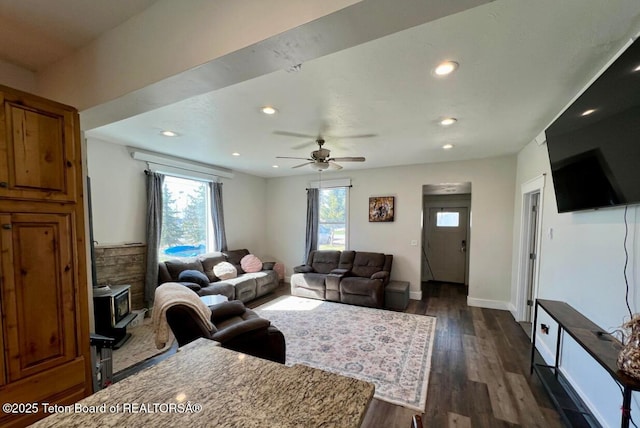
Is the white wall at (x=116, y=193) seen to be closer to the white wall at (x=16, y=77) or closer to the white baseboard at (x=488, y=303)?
the white wall at (x=16, y=77)

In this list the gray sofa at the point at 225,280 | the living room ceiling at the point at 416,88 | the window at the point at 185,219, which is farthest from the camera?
the window at the point at 185,219

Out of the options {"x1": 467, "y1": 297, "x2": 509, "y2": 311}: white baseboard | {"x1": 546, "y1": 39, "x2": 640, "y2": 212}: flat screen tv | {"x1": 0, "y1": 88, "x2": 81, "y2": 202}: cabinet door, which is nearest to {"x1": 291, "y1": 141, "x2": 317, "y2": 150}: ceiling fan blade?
{"x1": 0, "y1": 88, "x2": 81, "y2": 202}: cabinet door

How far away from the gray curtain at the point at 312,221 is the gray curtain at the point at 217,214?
1.86 m

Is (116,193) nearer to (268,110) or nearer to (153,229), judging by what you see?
(153,229)

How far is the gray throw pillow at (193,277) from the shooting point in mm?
4000

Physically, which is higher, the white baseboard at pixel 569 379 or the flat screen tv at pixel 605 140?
the flat screen tv at pixel 605 140

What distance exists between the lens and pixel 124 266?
376 centimetres

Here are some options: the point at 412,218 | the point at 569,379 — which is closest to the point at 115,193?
the point at 412,218

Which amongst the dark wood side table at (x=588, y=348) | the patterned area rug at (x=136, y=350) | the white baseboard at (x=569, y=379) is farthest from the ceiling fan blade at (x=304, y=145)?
the white baseboard at (x=569, y=379)

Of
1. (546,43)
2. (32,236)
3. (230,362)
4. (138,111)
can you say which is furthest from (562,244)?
(32,236)

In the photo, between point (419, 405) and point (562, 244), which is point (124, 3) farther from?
point (562, 244)

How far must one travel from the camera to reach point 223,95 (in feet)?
7.30

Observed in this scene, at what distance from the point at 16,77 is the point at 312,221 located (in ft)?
15.5

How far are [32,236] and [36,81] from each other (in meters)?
1.38
